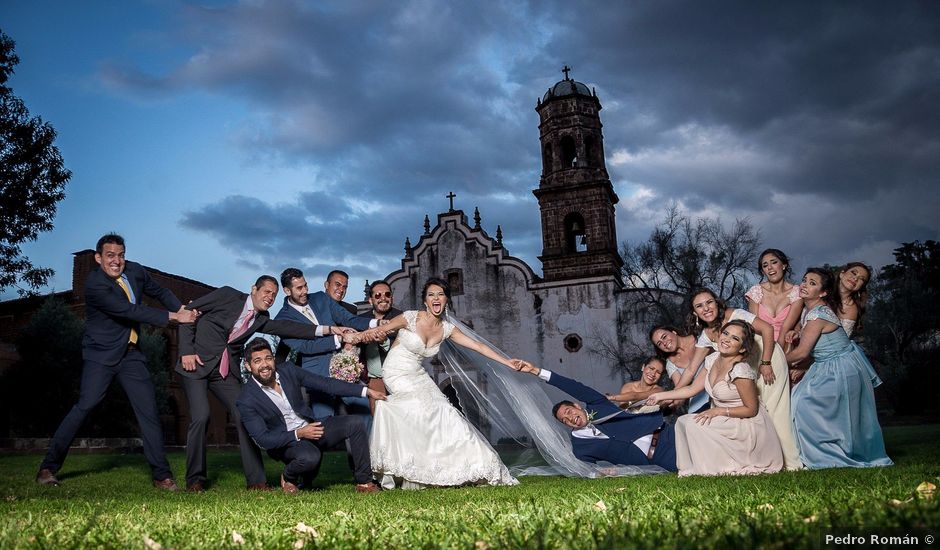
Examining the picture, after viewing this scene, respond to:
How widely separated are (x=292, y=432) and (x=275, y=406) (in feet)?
1.27

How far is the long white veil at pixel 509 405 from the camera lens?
944 centimetres

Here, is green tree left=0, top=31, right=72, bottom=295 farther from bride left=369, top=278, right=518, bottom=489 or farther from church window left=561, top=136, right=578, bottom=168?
church window left=561, top=136, right=578, bottom=168

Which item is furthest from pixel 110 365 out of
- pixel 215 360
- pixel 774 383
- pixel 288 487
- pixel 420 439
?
pixel 774 383

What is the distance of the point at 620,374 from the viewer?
117ft

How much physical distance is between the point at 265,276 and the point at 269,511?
13.1 feet

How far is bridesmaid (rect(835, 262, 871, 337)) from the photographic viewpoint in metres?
8.58

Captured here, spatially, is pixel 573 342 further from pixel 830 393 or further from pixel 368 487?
pixel 368 487

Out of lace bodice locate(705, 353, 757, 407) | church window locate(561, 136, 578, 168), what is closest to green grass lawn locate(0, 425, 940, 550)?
lace bodice locate(705, 353, 757, 407)

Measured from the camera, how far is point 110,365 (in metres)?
7.72

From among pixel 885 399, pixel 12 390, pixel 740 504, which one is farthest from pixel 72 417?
pixel 885 399

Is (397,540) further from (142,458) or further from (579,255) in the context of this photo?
(579,255)

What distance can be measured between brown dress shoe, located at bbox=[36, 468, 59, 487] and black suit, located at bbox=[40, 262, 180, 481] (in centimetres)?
5

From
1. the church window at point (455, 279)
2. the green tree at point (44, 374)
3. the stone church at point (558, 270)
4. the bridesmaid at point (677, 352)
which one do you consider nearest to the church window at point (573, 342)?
the stone church at point (558, 270)

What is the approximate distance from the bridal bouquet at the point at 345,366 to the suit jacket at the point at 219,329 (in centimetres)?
48
